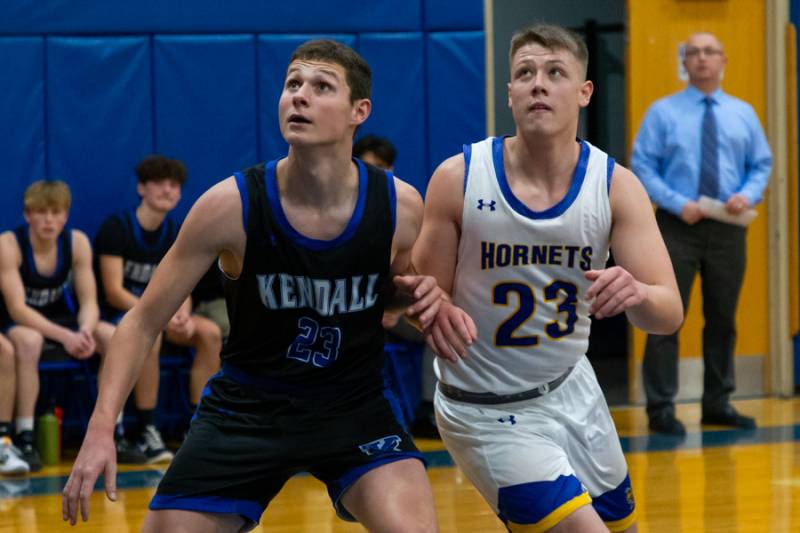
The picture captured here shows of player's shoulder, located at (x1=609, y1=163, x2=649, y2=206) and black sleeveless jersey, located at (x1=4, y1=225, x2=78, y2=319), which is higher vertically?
player's shoulder, located at (x1=609, y1=163, x2=649, y2=206)

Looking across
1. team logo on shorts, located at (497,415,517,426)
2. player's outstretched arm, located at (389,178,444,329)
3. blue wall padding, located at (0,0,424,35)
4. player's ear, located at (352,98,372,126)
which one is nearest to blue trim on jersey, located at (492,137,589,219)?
player's outstretched arm, located at (389,178,444,329)

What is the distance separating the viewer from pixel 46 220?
697 cm

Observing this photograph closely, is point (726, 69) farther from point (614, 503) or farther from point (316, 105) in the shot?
point (316, 105)

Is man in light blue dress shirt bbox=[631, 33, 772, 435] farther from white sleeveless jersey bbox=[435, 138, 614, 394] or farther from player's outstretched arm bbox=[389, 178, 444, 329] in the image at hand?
player's outstretched arm bbox=[389, 178, 444, 329]

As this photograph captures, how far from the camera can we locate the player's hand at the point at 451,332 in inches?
133

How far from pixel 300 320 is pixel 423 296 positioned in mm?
344

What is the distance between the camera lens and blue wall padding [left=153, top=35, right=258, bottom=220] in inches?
307

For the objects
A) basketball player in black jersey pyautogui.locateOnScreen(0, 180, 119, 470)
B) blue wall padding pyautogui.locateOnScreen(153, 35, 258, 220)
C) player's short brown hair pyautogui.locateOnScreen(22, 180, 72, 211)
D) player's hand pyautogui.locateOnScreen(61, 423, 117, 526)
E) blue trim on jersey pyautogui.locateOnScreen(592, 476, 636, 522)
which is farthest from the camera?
blue wall padding pyautogui.locateOnScreen(153, 35, 258, 220)

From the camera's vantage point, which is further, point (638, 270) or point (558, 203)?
point (558, 203)

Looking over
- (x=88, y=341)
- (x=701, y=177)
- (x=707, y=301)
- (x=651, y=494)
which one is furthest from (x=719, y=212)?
(x=88, y=341)

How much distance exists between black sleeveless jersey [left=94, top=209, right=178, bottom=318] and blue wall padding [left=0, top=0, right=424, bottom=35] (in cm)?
123

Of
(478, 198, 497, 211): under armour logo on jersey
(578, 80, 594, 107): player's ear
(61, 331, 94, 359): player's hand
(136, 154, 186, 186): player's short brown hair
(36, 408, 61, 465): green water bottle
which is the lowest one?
(36, 408, 61, 465): green water bottle

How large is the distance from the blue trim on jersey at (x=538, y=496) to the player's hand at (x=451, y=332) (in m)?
0.43

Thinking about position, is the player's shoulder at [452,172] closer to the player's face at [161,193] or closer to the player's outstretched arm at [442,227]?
the player's outstretched arm at [442,227]
